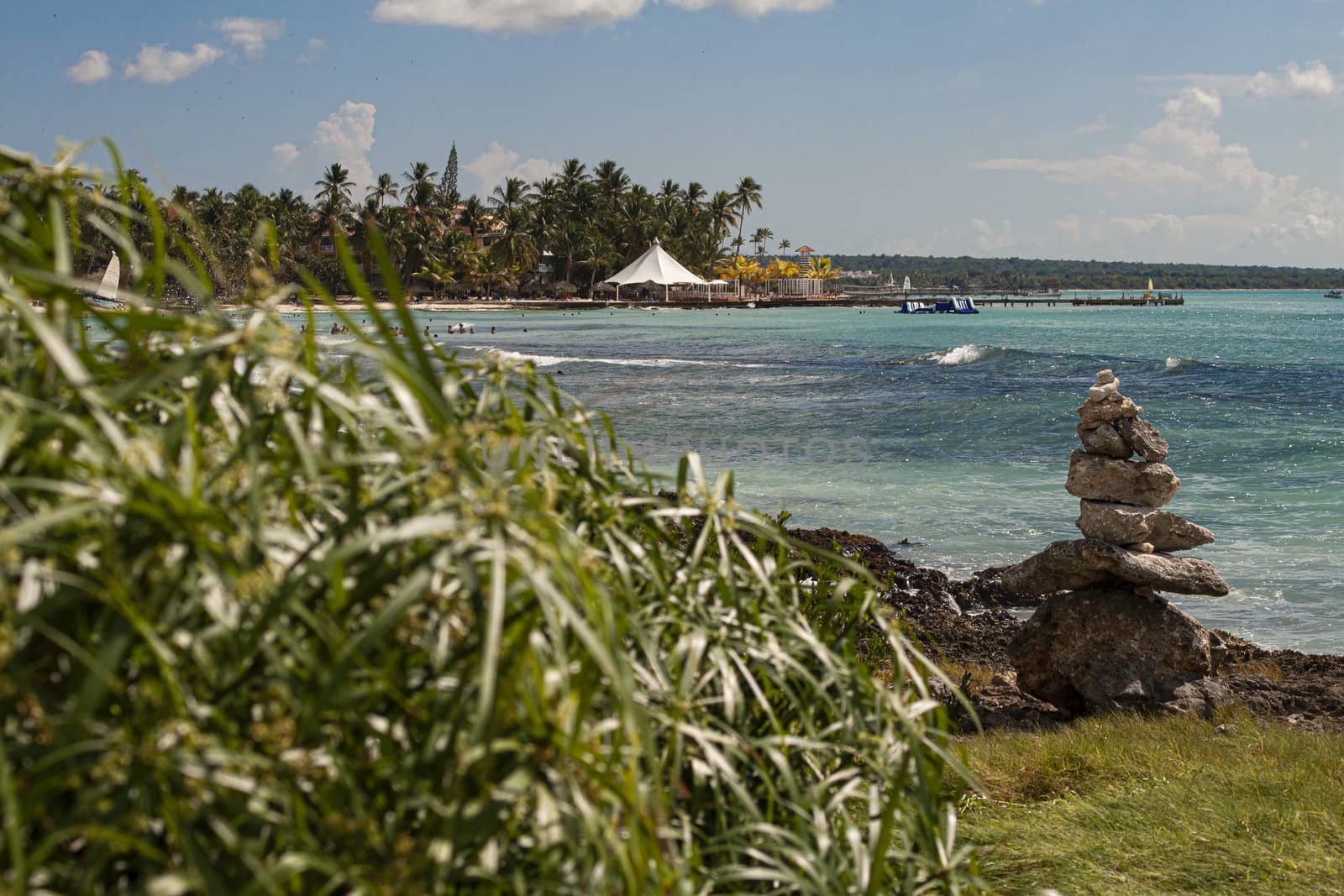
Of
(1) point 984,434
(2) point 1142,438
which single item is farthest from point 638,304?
(2) point 1142,438

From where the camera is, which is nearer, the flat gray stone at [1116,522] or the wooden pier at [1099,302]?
the flat gray stone at [1116,522]

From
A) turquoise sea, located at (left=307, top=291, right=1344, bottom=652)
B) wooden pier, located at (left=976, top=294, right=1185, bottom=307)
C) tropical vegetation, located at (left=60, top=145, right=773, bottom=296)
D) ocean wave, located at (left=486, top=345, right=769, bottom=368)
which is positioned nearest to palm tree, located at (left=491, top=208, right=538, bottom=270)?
tropical vegetation, located at (left=60, top=145, right=773, bottom=296)

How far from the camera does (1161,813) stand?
3.75m

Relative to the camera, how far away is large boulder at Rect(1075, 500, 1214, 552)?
6.98 meters

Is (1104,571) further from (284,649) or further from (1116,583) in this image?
(284,649)

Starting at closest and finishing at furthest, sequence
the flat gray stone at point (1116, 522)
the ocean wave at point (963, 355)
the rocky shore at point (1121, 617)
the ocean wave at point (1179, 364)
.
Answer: the rocky shore at point (1121, 617), the flat gray stone at point (1116, 522), the ocean wave at point (1179, 364), the ocean wave at point (963, 355)

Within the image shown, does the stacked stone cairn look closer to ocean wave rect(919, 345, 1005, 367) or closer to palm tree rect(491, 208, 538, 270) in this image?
ocean wave rect(919, 345, 1005, 367)

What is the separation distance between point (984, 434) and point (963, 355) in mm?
21524

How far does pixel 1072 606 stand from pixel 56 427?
23.0 ft

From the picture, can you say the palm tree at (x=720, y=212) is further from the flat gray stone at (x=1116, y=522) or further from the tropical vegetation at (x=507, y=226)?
the flat gray stone at (x=1116, y=522)

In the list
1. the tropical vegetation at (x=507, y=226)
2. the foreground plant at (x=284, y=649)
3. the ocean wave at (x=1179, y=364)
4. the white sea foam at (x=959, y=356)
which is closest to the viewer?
the foreground plant at (x=284, y=649)

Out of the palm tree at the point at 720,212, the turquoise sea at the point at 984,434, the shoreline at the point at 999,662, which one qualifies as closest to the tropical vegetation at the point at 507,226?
the palm tree at the point at 720,212

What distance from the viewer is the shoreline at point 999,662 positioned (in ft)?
22.1

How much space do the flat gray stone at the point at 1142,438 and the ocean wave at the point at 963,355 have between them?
111ft
